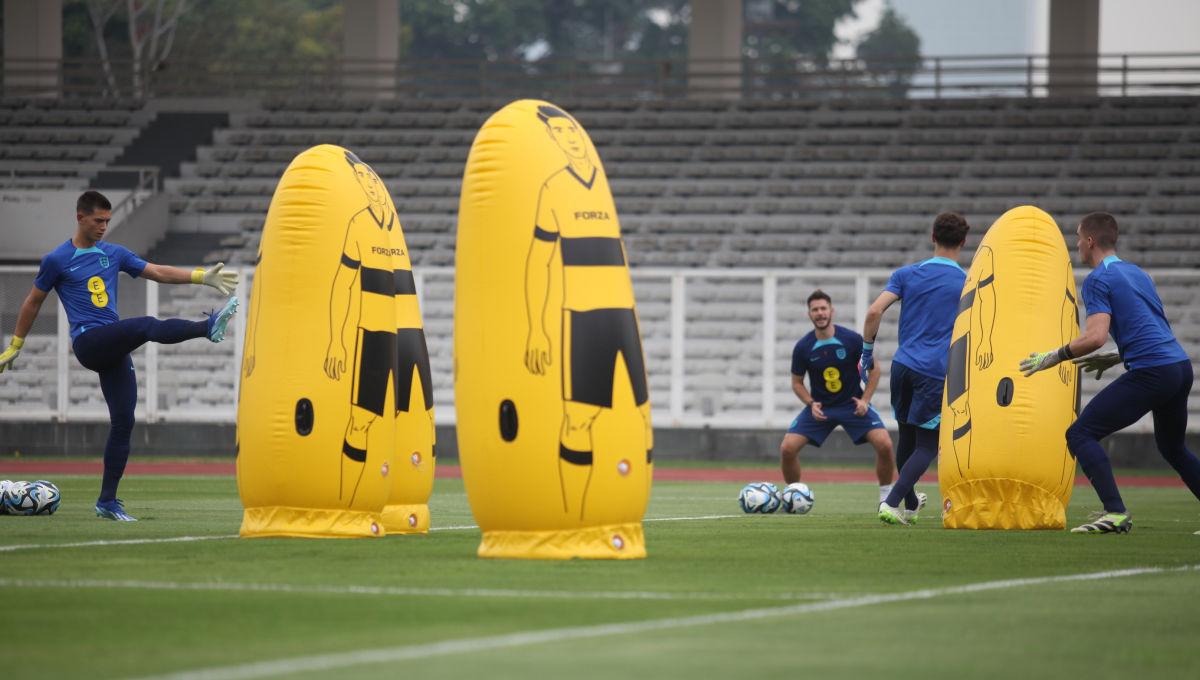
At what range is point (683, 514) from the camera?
13844mm

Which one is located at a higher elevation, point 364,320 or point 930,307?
point 930,307

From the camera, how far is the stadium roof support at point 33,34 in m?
38.8

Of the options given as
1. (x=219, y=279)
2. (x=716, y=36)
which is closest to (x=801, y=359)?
(x=219, y=279)

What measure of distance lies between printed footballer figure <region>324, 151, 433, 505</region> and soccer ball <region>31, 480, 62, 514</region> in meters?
3.22

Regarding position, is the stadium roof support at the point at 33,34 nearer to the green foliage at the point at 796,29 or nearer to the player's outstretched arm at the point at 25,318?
the player's outstretched arm at the point at 25,318

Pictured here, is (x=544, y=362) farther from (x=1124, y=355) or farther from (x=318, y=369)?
(x=1124, y=355)

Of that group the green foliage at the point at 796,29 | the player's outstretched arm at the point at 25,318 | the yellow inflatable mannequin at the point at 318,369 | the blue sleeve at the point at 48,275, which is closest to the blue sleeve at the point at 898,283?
the yellow inflatable mannequin at the point at 318,369

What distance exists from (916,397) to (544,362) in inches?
189

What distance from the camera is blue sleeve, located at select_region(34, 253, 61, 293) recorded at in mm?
12086

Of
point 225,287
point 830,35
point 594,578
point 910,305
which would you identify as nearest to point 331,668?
point 594,578

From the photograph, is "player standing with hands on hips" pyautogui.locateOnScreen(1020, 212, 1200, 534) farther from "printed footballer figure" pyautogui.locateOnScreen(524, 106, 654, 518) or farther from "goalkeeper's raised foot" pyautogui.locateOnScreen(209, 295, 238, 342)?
"goalkeeper's raised foot" pyautogui.locateOnScreen(209, 295, 238, 342)

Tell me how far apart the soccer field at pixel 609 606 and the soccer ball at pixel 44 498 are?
155 centimetres

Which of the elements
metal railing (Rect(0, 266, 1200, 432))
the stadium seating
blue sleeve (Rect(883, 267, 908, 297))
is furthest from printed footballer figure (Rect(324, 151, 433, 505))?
the stadium seating

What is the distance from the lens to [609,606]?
7.03m
